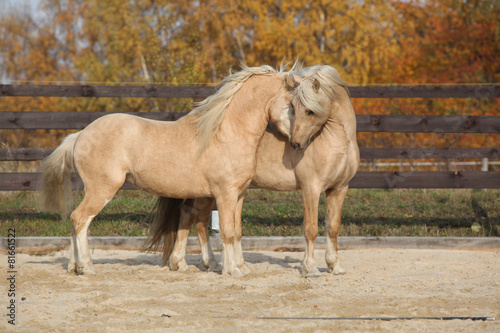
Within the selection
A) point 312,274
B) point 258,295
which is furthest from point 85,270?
point 312,274

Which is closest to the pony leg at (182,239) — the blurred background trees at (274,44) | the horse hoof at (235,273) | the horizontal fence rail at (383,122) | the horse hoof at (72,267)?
the horse hoof at (235,273)

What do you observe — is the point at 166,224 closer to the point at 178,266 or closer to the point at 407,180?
the point at 178,266

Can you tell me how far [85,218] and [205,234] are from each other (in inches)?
47.4

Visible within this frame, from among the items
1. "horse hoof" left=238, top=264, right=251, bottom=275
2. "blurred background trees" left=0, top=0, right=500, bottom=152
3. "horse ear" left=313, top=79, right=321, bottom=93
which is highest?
"blurred background trees" left=0, top=0, right=500, bottom=152

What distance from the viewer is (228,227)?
5516 millimetres

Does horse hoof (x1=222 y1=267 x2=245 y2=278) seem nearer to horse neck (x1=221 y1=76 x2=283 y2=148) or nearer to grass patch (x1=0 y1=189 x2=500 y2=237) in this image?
horse neck (x1=221 y1=76 x2=283 y2=148)

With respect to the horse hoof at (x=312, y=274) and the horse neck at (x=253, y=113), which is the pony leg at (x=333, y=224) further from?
the horse neck at (x=253, y=113)

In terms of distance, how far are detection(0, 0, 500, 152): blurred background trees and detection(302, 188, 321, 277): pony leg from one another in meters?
14.6

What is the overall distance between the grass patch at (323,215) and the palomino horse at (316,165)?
1.99m

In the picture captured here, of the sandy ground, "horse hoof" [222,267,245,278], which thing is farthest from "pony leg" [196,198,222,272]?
"horse hoof" [222,267,245,278]

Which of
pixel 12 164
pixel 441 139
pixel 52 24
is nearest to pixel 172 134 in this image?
pixel 12 164

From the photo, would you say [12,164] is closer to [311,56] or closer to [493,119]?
[493,119]

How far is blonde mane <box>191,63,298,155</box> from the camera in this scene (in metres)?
5.55

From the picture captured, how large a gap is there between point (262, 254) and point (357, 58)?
19.7 metres
